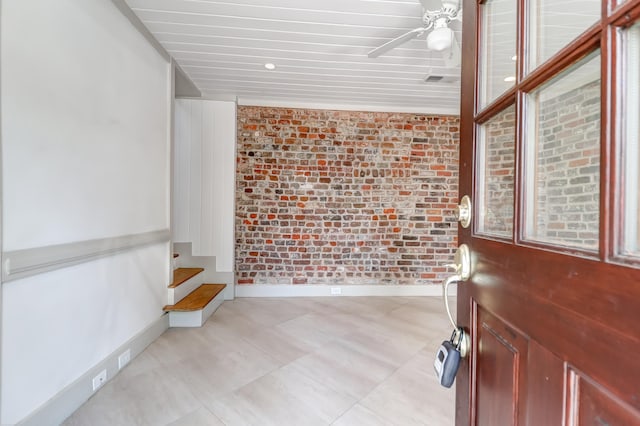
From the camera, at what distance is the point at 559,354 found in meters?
0.45

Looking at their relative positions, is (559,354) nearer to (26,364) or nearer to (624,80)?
(624,80)

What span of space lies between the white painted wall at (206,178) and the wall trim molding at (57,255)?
48.8 inches

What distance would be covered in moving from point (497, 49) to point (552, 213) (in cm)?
45

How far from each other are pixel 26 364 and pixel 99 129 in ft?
4.31

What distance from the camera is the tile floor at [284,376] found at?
149cm

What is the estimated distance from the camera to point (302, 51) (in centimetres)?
232

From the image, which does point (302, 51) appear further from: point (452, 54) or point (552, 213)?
point (552, 213)

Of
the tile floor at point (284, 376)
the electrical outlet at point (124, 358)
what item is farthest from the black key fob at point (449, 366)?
the electrical outlet at point (124, 358)

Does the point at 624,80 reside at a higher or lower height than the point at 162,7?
lower

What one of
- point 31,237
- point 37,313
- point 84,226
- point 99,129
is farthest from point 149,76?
point 37,313

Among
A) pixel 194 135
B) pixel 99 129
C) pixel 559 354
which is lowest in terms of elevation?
pixel 559 354

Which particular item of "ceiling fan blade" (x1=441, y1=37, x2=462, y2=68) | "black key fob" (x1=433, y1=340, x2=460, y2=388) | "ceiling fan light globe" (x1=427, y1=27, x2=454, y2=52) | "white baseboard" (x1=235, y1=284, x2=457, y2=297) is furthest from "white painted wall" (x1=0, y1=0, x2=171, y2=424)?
"ceiling fan blade" (x1=441, y1=37, x2=462, y2=68)

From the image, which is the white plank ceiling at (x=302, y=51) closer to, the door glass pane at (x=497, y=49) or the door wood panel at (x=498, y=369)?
the door glass pane at (x=497, y=49)

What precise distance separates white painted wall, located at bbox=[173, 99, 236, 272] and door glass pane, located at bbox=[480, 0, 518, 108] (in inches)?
117
